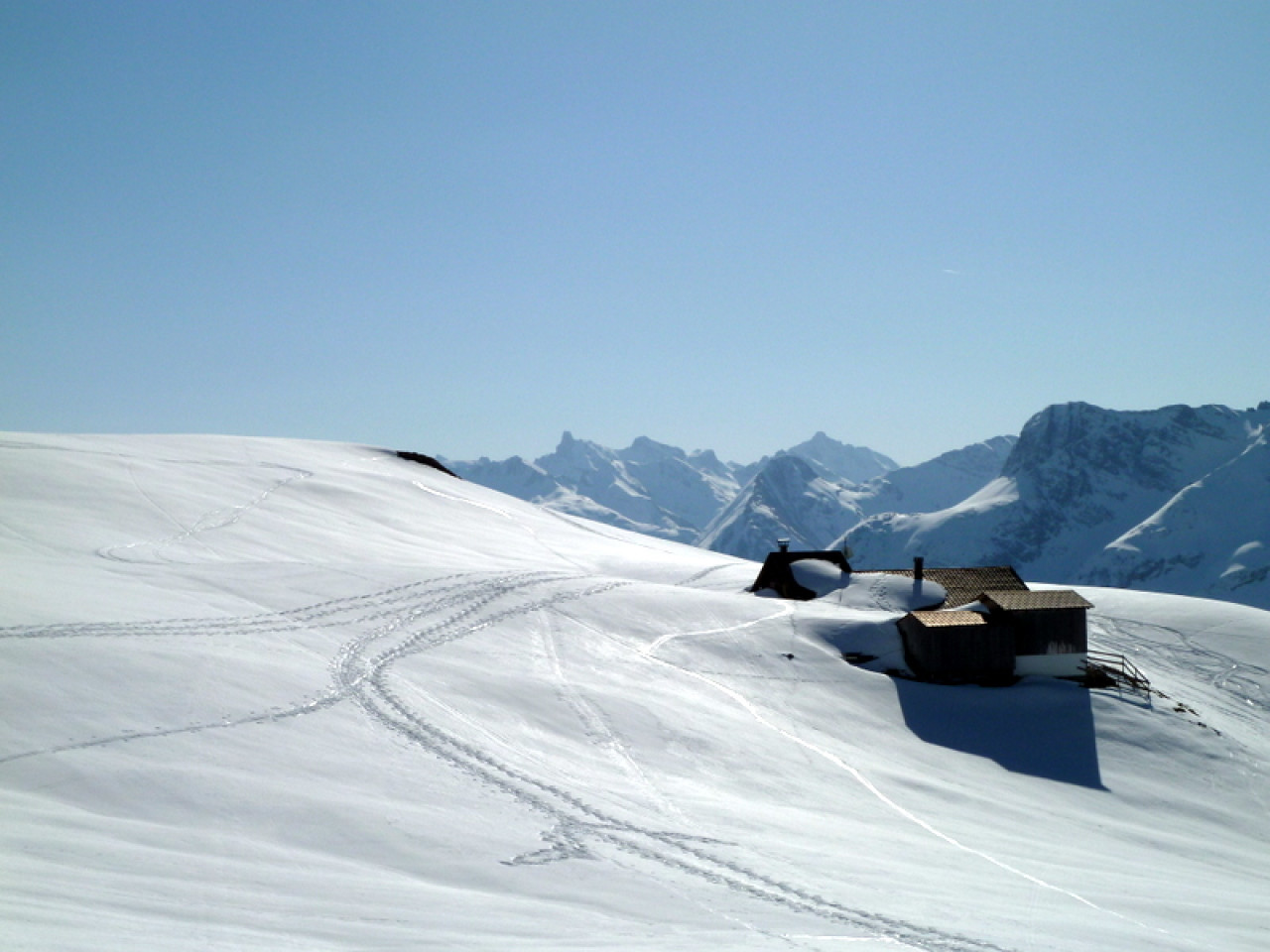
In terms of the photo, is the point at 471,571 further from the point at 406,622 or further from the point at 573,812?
the point at 573,812

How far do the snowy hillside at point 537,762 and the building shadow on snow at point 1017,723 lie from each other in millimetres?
125

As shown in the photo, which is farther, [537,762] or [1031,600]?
[1031,600]

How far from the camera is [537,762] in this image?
17859mm

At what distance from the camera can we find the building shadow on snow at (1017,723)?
26.5m

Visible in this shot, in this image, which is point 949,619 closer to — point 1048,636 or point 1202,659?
point 1048,636

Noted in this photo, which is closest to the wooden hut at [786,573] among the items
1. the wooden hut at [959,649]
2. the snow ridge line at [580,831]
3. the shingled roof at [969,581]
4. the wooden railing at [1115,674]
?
the shingled roof at [969,581]

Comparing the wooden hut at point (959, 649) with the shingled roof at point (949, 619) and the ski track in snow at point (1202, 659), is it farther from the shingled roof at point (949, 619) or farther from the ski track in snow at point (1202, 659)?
the ski track in snow at point (1202, 659)

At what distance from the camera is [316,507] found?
4425cm

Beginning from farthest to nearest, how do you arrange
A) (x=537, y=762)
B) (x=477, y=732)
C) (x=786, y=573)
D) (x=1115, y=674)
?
(x=786, y=573) → (x=1115, y=674) → (x=477, y=732) → (x=537, y=762)

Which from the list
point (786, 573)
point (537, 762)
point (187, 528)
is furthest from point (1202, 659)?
point (187, 528)

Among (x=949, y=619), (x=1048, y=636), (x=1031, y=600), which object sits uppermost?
(x=1031, y=600)

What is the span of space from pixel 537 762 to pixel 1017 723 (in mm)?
17012

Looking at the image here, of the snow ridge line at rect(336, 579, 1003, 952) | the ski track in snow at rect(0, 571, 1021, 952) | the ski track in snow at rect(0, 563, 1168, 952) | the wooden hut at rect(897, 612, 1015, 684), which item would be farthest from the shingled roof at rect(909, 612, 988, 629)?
the snow ridge line at rect(336, 579, 1003, 952)

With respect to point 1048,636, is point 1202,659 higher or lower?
lower
